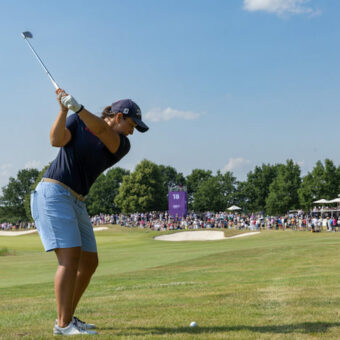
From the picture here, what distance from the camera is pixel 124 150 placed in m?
4.90

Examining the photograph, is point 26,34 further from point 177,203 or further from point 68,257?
point 177,203

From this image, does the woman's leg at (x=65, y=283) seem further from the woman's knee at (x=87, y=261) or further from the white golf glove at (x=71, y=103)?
the white golf glove at (x=71, y=103)

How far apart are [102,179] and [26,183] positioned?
2632 centimetres

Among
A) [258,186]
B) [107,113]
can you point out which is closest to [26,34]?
[107,113]

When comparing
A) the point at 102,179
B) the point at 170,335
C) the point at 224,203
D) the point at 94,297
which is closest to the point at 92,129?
the point at 170,335

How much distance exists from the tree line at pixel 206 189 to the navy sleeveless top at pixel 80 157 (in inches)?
2623

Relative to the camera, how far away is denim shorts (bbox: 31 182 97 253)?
4.66m

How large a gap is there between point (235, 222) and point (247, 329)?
158 ft

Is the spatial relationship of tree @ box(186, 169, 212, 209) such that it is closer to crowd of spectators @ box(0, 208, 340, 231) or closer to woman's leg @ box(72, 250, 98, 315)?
crowd of spectators @ box(0, 208, 340, 231)

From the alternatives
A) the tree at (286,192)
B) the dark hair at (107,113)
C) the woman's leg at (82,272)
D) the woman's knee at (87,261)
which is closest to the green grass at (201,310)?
the woman's leg at (82,272)

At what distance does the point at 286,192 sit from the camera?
75188mm

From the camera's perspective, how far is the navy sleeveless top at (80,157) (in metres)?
4.68

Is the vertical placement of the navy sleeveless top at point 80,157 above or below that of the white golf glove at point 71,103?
below

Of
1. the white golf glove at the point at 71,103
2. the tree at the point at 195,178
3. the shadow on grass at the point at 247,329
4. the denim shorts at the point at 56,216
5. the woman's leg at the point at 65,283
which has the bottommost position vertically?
the shadow on grass at the point at 247,329
